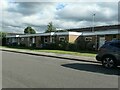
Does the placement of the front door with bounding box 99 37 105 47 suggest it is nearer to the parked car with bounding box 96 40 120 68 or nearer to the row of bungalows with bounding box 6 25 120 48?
A: the row of bungalows with bounding box 6 25 120 48

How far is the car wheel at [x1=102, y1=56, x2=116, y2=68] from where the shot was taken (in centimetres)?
1483

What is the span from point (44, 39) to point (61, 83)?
42.7m

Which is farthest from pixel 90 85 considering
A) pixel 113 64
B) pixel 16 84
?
pixel 113 64

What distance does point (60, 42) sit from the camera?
42406 millimetres

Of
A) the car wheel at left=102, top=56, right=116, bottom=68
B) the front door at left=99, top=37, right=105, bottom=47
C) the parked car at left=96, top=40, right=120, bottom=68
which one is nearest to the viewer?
the parked car at left=96, top=40, right=120, bottom=68

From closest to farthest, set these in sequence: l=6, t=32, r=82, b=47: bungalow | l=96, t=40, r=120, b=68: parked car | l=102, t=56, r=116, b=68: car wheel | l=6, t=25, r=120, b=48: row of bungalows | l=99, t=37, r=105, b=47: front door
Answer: l=96, t=40, r=120, b=68: parked car
l=102, t=56, r=116, b=68: car wheel
l=6, t=25, r=120, b=48: row of bungalows
l=99, t=37, r=105, b=47: front door
l=6, t=32, r=82, b=47: bungalow

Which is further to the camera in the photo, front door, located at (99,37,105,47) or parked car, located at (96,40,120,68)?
front door, located at (99,37,105,47)

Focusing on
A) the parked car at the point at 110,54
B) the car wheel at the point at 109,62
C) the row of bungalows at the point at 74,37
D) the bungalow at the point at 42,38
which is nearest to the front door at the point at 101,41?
the row of bungalows at the point at 74,37

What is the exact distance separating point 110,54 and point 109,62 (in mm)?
483

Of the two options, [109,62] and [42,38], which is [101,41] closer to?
[42,38]

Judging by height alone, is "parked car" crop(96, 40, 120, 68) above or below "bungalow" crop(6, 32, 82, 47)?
below

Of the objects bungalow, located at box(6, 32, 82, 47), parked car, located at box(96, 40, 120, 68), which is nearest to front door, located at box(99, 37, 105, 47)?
bungalow, located at box(6, 32, 82, 47)

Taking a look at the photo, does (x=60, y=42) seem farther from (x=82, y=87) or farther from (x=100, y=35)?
(x=82, y=87)

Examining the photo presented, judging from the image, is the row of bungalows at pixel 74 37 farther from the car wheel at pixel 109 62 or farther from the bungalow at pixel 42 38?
the car wheel at pixel 109 62
